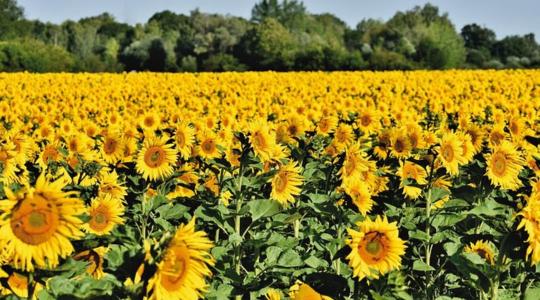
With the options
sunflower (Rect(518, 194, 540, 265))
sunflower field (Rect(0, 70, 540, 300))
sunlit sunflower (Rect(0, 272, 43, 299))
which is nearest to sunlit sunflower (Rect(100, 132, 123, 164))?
sunflower field (Rect(0, 70, 540, 300))

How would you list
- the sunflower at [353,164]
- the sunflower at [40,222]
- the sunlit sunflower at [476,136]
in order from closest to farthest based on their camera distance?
the sunflower at [40,222], the sunflower at [353,164], the sunlit sunflower at [476,136]

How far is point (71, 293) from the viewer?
89.0 inches

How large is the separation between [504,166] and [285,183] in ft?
5.35

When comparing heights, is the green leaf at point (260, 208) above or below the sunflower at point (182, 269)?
below

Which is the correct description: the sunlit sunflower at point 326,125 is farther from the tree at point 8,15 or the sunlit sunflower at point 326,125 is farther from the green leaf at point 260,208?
the tree at point 8,15

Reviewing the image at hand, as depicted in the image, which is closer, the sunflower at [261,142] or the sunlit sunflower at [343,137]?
the sunflower at [261,142]

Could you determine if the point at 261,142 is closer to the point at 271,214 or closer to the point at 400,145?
the point at 271,214

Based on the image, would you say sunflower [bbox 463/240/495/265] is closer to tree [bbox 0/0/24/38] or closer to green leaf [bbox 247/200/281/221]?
green leaf [bbox 247/200/281/221]

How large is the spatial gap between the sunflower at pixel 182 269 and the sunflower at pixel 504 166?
3.30m

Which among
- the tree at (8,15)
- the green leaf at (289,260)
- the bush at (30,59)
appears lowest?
the bush at (30,59)

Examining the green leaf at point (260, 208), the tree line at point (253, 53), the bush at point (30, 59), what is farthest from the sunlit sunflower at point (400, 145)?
the bush at point (30, 59)

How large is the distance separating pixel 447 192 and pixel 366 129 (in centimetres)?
312

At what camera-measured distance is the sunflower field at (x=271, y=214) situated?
234cm

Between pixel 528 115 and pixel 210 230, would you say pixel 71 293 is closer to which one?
A: pixel 210 230
